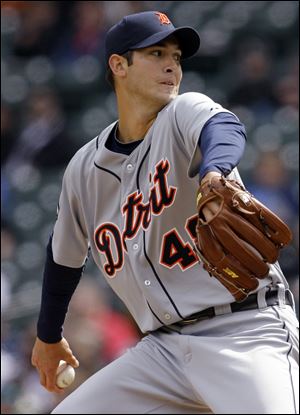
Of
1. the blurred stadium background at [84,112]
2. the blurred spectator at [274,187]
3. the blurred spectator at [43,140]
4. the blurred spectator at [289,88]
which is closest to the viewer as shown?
the blurred stadium background at [84,112]

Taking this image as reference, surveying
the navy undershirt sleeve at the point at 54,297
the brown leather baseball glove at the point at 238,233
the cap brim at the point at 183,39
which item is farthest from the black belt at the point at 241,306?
the cap brim at the point at 183,39

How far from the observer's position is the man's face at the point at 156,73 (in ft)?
8.20

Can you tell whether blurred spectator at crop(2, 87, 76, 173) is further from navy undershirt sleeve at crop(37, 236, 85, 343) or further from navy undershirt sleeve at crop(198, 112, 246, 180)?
navy undershirt sleeve at crop(198, 112, 246, 180)

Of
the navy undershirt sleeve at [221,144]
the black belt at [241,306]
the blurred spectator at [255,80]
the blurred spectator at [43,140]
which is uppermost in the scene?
the navy undershirt sleeve at [221,144]

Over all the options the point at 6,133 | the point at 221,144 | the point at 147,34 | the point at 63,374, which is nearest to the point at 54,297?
the point at 63,374

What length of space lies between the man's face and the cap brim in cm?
2

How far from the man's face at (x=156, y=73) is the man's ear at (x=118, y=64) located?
1.3 inches

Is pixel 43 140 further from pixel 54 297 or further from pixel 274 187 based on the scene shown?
pixel 54 297

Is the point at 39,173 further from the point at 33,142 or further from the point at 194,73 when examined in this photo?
the point at 194,73

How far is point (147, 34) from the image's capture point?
2.54m

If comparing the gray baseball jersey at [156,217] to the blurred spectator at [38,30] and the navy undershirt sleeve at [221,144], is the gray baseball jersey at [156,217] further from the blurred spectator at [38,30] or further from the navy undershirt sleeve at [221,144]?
the blurred spectator at [38,30]

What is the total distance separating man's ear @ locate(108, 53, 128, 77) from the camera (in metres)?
2.62

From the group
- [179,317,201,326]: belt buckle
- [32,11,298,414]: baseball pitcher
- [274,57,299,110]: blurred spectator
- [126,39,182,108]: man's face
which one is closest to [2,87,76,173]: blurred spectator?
[274,57,299,110]: blurred spectator

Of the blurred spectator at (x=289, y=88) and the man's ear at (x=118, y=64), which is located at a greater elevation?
the man's ear at (x=118, y=64)
